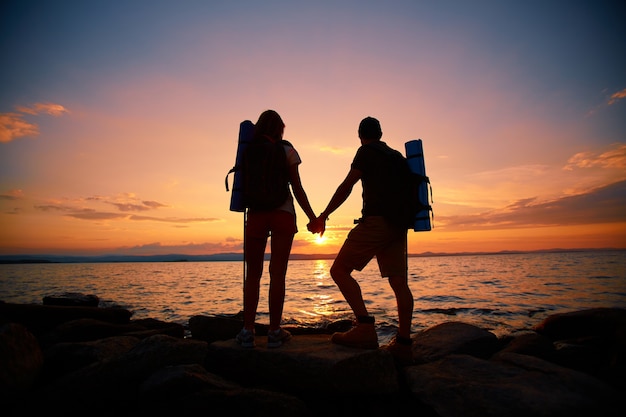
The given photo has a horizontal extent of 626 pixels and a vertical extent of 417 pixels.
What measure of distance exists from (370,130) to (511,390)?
3572 millimetres

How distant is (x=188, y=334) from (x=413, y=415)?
824cm

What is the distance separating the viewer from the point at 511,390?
3.42 m

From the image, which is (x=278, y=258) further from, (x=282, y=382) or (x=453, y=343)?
(x=453, y=343)

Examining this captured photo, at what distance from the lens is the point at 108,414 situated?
339 cm

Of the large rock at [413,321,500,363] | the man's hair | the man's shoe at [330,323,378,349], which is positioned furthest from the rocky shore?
the man's hair

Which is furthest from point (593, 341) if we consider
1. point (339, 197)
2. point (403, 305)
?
point (339, 197)

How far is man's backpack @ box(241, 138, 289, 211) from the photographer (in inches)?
176

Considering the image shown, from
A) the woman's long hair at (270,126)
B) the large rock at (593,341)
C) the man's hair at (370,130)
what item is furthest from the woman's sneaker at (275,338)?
the large rock at (593,341)

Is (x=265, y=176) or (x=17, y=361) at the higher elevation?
(x=265, y=176)

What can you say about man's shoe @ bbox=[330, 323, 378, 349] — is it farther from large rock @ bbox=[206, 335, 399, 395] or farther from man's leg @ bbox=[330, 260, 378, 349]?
large rock @ bbox=[206, 335, 399, 395]

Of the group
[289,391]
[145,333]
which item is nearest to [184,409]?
[289,391]

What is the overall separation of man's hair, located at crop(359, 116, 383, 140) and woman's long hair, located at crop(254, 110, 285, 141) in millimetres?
1187

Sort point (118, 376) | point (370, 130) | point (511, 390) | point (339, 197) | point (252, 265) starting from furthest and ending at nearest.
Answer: point (370, 130) → point (339, 197) → point (252, 265) → point (118, 376) → point (511, 390)

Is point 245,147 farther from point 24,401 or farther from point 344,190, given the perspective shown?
point 24,401
